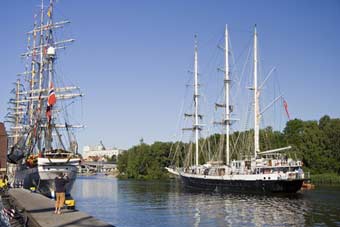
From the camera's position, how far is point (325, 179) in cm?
10344

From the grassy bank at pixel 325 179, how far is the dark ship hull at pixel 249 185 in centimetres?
2980

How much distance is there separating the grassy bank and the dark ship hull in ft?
97.8

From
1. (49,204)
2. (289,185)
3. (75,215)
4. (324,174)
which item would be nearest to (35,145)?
(289,185)

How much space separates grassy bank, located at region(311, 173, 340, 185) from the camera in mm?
102113

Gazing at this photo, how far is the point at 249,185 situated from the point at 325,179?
36.4m

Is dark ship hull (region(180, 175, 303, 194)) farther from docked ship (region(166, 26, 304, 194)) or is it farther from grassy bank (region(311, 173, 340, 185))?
grassy bank (region(311, 173, 340, 185))

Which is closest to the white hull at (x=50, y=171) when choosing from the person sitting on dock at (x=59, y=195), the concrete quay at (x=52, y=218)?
the concrete quay at (x=52, y=218)

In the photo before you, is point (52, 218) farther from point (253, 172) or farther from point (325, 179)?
point (325, 179)

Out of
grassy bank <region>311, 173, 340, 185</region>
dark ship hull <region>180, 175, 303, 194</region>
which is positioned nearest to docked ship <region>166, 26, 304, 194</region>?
dark ship hull <region>180, 175, 303, 194</region>

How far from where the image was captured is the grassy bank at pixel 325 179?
4020 inches

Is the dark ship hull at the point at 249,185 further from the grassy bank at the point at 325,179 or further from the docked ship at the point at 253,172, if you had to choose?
the grassy bank at the point at 325,179

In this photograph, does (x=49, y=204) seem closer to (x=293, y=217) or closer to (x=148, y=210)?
(x=148, y=210)

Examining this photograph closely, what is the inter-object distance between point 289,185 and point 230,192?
12.2m

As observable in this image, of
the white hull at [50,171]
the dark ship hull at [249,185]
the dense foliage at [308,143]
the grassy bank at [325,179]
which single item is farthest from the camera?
the dense foliage at [308,143]
